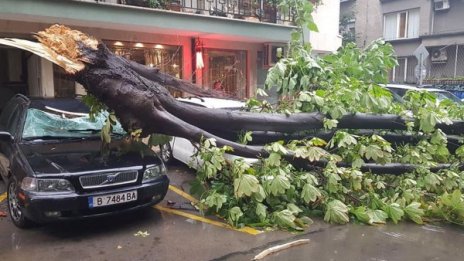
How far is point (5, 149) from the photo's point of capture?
5.63 m

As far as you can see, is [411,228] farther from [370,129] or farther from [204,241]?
[204,241]

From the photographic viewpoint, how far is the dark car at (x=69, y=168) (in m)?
4.44

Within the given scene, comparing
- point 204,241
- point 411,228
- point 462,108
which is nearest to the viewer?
point 204,241

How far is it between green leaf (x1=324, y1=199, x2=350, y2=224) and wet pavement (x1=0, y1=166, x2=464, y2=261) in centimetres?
8

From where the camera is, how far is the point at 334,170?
5.25 metres

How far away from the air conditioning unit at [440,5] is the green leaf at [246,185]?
2467 cm

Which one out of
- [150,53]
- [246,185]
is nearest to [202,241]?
[246,185]

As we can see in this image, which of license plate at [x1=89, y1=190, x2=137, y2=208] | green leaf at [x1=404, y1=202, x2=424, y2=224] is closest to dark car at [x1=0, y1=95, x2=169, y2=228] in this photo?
license plate at [x1=89, y1=190, x2=137, y2=208]

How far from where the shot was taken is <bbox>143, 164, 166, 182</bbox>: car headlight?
5.03m

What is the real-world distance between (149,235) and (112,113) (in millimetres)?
1532

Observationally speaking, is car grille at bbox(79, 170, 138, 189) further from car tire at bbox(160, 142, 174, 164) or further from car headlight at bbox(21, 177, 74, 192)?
car tire at bbox(160, 142, 174, 164)

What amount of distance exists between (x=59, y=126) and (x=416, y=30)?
86.0ft

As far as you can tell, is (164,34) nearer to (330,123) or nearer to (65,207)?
(330,123)

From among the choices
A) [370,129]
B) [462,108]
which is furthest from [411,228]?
[462,108]
